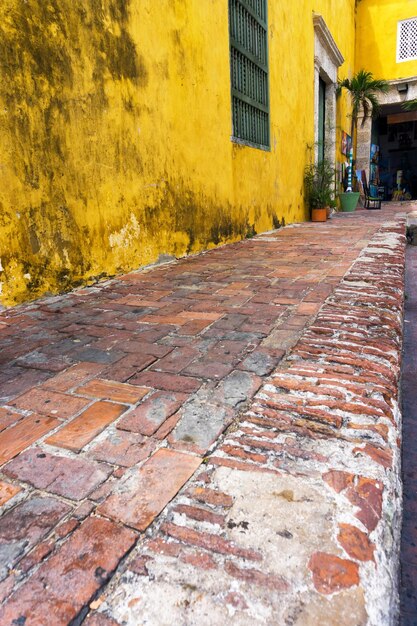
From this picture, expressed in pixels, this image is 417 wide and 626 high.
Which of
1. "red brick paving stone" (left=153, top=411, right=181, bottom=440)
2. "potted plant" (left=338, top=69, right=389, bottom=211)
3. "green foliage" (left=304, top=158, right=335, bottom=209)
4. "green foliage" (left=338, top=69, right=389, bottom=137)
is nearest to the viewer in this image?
"red brick paving stone" (left=153, top=411, right=181, bottom=440)

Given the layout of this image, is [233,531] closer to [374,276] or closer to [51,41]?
[374,276]

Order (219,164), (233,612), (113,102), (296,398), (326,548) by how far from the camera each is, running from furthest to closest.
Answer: (219,164)
(113,102)
(296,398)
(326,548)
(233,612)

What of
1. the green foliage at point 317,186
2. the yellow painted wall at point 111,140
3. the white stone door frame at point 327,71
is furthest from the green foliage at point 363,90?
the yellow painted wall at point 111,140

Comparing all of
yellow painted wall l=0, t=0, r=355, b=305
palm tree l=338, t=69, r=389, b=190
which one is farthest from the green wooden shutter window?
palm tree l=338, t=69, r=389, b=190

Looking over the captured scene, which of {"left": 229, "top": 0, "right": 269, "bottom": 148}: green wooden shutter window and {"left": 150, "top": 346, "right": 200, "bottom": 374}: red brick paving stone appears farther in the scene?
{"left": 229, "top": 0, "right": 269, "bottom": 148}: green wooden shutter window

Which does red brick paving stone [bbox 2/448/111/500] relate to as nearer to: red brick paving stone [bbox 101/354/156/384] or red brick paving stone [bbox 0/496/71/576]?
red brick paving stone [bbox 0/496/71/576]

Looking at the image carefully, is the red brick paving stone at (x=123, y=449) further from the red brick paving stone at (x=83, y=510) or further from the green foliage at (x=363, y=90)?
the green foliage at (x=363, y=90)

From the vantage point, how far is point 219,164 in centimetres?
525

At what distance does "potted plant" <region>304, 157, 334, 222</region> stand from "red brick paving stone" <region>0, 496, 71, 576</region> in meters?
8.36

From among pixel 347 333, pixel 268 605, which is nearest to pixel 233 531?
pixel 268 605

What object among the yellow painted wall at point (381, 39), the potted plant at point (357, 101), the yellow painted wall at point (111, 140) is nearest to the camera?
the yellow painted wall at point (111, 140)

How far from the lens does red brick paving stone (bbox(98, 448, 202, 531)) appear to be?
3.41 ft

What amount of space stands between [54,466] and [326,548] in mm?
776

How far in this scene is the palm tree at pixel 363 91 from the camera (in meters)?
11.8
